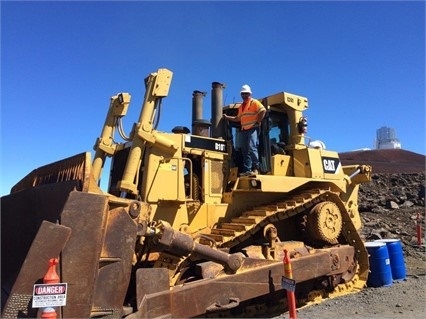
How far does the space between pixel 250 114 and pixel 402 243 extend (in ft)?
27.6

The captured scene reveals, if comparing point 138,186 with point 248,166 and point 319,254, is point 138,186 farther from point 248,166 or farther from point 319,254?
point 319,254

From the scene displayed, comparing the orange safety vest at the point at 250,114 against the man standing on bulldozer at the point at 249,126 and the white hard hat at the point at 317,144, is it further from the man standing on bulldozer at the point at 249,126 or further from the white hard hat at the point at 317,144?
the white hard hat at the point at 317,144

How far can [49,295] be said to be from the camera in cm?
409

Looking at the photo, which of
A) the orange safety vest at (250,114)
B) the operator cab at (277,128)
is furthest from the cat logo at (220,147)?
the orange safety vest at (250,114)

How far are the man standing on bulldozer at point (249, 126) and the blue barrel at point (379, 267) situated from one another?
3.18 m

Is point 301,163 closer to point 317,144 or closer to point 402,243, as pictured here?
point 317,144

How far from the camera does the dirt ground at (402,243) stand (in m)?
6.89

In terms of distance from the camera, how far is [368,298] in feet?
25.0

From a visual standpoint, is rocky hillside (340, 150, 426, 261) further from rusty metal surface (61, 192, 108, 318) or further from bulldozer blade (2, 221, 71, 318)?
bulldozer blade (2, 221, 71, 318)

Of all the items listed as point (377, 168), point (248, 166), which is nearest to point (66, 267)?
point (248, 166)

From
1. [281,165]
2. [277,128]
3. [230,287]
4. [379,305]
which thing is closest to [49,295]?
[230,287]

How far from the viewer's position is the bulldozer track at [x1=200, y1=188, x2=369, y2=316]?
257 inches

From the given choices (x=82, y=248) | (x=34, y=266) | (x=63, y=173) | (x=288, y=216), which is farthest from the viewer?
(x=288, y=216)

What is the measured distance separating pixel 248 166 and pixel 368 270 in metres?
3.23
